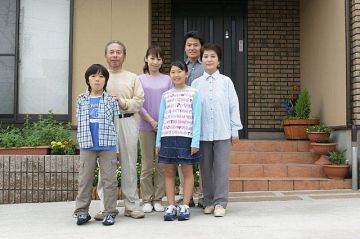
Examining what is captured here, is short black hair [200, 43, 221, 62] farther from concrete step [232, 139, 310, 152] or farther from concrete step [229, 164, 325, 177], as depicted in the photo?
concrete step [232, 139, 310, 152]

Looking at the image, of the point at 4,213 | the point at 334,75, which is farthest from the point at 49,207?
the point at 334,75

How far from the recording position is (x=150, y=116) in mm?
4312

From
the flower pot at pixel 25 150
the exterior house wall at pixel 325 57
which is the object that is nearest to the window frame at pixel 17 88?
the flower pot at pixel 25 150

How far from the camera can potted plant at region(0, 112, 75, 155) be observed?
18.1ft

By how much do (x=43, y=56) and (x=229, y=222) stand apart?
13.2 ft

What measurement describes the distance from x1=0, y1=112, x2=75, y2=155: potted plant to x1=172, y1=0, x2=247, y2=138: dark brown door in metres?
3.03

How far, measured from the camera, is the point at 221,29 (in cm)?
813

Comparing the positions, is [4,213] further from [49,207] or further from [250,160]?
[250,160]

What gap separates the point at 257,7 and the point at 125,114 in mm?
4981

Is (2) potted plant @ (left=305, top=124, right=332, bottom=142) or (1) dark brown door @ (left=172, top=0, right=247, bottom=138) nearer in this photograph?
(2) potted plant @ (left=305, top=124, right=332, bottom=142)

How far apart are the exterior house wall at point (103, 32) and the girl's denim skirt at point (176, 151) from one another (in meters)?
2.61

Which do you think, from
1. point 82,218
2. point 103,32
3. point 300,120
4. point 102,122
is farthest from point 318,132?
point 82,218

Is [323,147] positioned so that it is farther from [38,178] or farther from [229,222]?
[38,178]

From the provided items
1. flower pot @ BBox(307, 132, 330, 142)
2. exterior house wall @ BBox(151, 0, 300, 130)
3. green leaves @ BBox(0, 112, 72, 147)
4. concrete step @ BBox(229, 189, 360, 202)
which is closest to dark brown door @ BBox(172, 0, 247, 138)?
exterior house wall @ BBox(151, 0, 300, 130)
